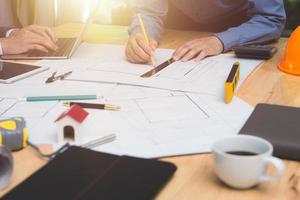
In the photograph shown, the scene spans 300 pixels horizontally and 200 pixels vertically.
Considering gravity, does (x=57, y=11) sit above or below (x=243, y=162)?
below

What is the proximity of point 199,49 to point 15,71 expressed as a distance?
576 mm

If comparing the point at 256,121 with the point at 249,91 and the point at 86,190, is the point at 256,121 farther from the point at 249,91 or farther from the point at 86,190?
the point at 86,190

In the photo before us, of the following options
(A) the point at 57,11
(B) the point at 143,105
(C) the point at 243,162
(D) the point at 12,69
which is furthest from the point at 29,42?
(A) the point at 57,11

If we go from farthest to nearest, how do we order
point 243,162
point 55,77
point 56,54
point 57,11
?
point 57,11 < point 56,54 < point 55,77 < point 243,162

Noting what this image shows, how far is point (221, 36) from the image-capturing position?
1.57 meters

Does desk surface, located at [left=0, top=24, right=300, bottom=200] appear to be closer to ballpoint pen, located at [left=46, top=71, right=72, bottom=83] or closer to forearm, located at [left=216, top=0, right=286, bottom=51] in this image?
ballpoint pen, located at [left=46, top=71, right=72, bottom=83]

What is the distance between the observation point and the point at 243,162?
0.66 m

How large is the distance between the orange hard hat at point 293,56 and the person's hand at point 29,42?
77 centimetres

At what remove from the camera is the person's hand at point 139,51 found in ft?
4.62

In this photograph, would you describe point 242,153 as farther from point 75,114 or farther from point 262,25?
point 262,25

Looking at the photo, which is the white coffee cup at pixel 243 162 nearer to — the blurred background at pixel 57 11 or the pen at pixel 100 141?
the pen at pixel 100 141

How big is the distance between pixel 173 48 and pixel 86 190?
40.8 inches

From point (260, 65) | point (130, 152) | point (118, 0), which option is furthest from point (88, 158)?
point (118, 0)

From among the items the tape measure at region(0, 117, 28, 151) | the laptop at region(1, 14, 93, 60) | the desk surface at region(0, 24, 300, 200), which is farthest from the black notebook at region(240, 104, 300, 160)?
the laptop at region(1, 14, 93, 60)
